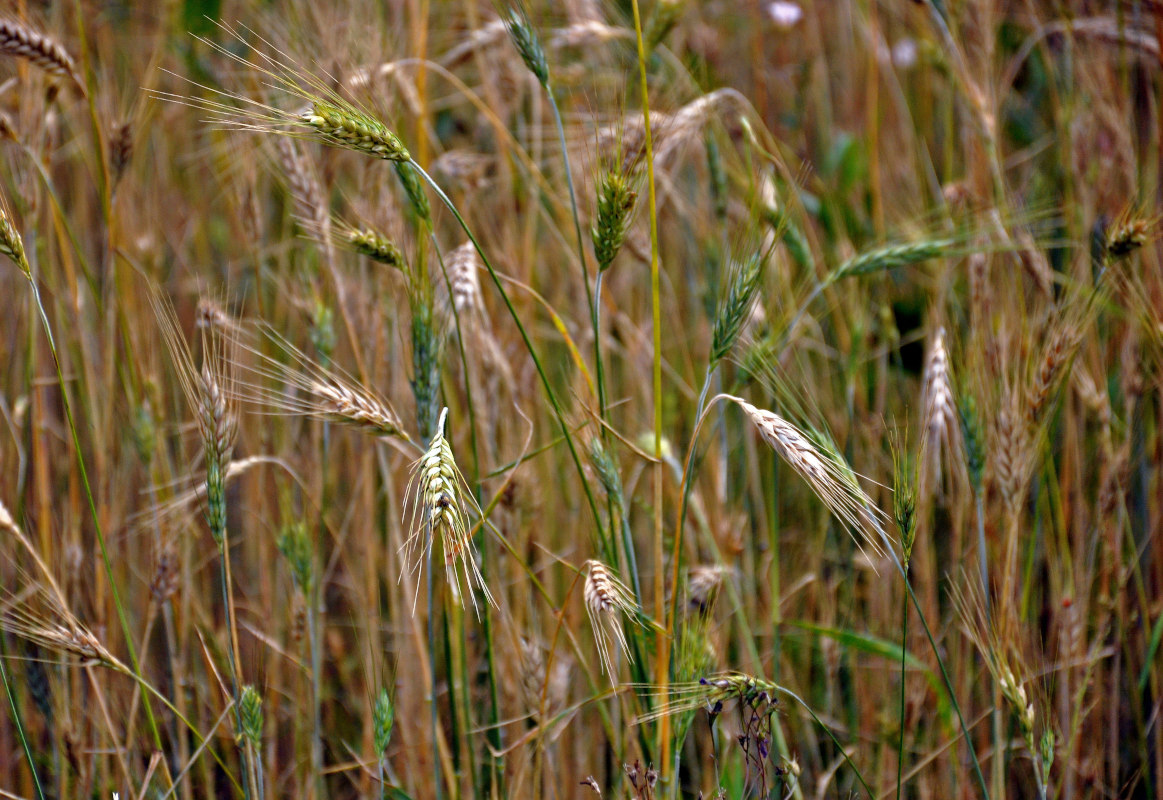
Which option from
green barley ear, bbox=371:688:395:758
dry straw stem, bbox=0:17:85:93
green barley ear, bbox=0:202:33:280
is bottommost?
green barley ear, bbox=371:688:395:758

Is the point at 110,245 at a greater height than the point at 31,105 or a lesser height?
lesser

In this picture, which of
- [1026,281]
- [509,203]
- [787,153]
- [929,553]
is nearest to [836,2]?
[787,153]

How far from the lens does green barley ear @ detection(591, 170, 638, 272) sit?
91 cm

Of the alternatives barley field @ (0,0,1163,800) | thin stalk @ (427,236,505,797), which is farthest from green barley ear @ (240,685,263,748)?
thin stalk @ (427,236,505,797)

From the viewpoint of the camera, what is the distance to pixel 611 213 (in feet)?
3.00

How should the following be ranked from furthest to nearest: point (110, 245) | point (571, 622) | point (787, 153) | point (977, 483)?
A: point (787, 153), point (571, 622), point (110, 245), point (977, 483)

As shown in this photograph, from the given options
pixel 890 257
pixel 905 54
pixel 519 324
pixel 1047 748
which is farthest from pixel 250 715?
pixel 905 54

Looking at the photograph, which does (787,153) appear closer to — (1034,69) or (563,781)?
(1034,69)

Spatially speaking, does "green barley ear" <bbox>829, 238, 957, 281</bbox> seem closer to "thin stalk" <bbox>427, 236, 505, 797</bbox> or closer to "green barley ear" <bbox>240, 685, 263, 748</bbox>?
"thin stalk" <bbox>427, 236, 505, 797</bbox>

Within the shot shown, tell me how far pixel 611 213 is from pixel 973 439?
619 mm

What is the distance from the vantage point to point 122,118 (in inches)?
56.1

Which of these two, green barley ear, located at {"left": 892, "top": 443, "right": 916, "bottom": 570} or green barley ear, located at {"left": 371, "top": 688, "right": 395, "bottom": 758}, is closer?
green barley ear, located at {"left": 892, "top": 443, "right": 916, "bottom": 570}

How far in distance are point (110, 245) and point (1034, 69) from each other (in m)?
2.59

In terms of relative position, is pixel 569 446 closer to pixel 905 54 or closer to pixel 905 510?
pixel 905 510
